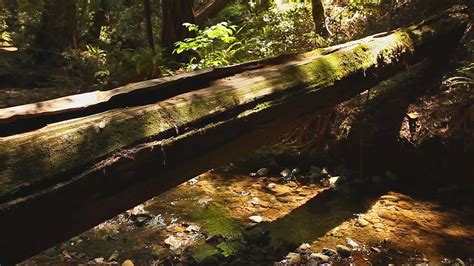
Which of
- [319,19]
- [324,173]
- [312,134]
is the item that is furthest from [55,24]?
[324,173]

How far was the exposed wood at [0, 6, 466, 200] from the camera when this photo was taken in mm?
2488

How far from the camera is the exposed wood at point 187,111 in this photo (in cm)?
249

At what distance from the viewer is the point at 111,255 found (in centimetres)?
440

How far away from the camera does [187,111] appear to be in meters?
3.29

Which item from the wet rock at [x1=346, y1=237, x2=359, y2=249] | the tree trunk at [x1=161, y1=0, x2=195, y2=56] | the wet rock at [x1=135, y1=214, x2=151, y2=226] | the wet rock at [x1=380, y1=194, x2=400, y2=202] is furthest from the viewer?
the tree trunk at [x1=161, y1=0, x2=195, y2=56]

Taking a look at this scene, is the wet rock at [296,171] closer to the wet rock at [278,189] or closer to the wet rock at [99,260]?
the wet rock at [278,189]

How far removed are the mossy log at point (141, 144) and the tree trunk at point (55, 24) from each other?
38.4ft

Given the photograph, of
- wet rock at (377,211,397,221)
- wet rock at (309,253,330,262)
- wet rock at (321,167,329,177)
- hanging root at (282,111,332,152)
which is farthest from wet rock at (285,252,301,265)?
hanging root at (282,111,332,152)

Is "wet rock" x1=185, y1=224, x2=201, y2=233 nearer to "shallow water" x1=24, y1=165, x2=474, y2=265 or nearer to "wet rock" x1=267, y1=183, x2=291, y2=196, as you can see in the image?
"shallow water" x1=24, y1=165, x2=474, y2=265

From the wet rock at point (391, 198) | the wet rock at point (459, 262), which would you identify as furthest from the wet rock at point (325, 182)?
the wet rock at point (459, 262)

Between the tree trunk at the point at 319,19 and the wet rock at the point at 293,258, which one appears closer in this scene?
the wet rock at the point at 293,258

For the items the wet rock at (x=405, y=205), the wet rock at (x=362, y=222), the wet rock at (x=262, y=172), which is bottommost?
the wet rock at (x=405, y=205)

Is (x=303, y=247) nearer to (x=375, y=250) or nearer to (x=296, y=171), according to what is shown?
(x=375, y=250)

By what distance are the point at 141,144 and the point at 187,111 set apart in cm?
51
